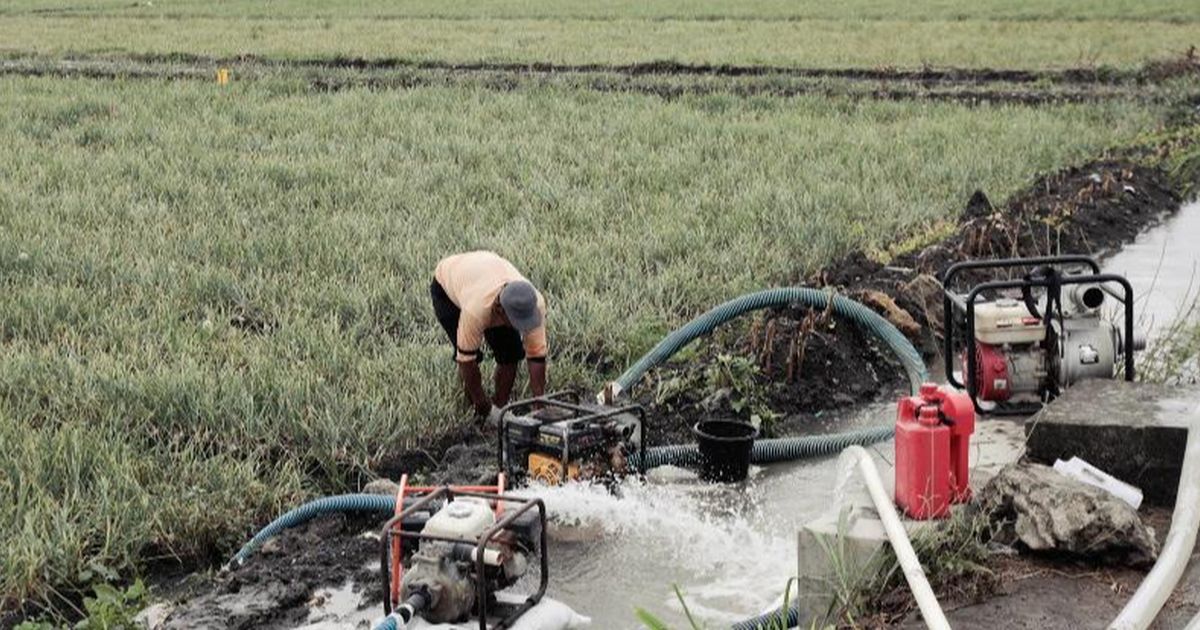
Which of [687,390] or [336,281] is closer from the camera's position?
[687,390]

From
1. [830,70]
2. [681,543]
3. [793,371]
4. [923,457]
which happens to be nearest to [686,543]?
[681,543]

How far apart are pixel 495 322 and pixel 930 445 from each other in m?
2.23

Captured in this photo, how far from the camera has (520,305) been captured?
5.57 metres

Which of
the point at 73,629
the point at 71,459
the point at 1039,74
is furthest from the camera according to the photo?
the point at 1039,74

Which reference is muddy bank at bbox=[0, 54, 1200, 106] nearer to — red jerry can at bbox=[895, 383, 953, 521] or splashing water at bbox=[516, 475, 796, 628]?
splashing water at bbox=[516, 475, 796, 628]

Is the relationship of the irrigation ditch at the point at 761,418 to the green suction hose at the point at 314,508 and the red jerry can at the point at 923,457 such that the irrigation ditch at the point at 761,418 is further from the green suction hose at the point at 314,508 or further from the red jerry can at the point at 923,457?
the red jerry can at the point at 923,457

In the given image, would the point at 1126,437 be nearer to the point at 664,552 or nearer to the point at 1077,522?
the point at 1077,522

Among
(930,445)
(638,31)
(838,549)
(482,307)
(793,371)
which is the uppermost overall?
(638,31)

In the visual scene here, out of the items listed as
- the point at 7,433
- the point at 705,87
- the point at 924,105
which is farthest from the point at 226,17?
the point at 7,433

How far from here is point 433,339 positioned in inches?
274

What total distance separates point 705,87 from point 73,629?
1485 centimetres

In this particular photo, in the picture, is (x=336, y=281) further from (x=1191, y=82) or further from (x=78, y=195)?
(x=1191, y=82)

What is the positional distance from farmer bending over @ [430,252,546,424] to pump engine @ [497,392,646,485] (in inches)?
18.8

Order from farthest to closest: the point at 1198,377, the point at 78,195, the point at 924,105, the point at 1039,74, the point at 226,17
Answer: the point at 226,17 → the point at 1039,74 → the point at 924,105 → the point at 78,195 → the point at 1198,377
